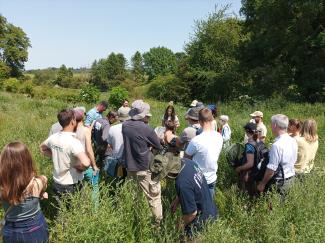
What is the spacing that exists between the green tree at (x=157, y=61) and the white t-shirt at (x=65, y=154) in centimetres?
8666

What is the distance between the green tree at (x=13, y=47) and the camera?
50125mm

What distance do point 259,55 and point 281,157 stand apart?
23.7 meters

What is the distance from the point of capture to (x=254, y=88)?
91.9ft

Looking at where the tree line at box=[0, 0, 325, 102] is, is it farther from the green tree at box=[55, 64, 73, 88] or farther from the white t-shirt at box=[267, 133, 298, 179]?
the green tree at box=[55, 64, 73, 88]

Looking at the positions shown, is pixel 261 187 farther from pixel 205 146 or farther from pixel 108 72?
pixel 108 72

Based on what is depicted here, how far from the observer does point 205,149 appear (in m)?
4.42

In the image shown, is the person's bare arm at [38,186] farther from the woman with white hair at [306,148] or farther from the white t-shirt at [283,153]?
the woman with white hair at [306,148]

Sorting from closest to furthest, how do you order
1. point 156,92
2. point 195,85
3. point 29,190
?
point 29,190, point 195,85, point 156,92

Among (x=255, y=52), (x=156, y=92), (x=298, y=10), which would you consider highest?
(x=298, y=10)

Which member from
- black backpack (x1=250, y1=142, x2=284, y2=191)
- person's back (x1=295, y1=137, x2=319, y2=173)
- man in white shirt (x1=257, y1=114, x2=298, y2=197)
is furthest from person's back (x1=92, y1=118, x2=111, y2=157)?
person's back (x1=295, y1=137, x2=319, y2=173)

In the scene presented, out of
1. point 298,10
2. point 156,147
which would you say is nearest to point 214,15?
point 298,10

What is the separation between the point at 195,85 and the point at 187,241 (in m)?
32.6

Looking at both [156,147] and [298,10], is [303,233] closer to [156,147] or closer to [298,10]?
[156,147]

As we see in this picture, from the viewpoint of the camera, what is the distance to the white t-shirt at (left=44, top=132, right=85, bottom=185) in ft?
14.3
